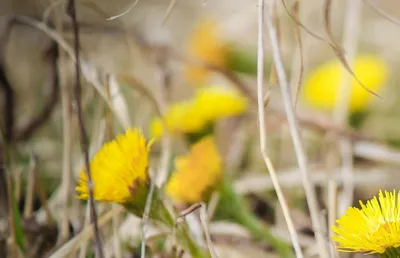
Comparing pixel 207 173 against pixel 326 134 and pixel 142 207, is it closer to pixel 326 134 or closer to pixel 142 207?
pixel 142 207

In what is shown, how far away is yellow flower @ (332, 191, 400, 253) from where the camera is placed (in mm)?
399

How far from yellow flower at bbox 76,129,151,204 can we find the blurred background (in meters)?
0.13

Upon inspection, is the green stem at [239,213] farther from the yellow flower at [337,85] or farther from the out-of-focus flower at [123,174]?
the yellow flower at [337,85]

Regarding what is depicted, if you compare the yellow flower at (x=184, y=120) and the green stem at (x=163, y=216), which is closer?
the green stem at (x=163, y=216)

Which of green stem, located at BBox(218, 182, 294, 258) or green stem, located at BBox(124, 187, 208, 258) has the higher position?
green stem, located at BBox(124, 187, 208, 258)

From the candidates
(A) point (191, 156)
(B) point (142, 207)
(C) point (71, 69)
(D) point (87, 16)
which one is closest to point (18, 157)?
(C) point (71, 69)

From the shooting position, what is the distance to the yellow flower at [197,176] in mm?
676

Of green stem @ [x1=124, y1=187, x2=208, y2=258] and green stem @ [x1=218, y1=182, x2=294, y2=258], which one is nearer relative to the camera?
green stem @ [x1=124, y1=187, x2=208, y2=258]

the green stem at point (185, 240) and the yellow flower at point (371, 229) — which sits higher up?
the yellow flower at point (371, 229)

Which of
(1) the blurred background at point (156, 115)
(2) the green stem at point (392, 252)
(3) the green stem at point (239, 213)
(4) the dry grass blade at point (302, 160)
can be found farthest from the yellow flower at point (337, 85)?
(2) the green stem at point (392, 252)

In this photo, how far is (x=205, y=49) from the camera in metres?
1.65

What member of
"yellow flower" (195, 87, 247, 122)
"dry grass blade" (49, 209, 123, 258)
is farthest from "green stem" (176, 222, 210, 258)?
"yellow flower" (195, 87, 247, 122)

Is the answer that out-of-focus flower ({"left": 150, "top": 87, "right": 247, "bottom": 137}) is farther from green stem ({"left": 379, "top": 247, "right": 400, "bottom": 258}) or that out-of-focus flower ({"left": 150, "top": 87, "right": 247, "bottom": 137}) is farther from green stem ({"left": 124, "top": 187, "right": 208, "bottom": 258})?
green stem ({"left": 379, "top": 247, "right": 400, "bottom": 258})

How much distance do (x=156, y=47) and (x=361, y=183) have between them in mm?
426
